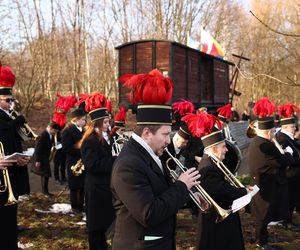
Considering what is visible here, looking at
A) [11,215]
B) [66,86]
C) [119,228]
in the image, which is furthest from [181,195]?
[66,86]

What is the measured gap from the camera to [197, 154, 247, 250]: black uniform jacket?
3.98 meters

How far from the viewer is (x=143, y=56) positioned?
1775 cm

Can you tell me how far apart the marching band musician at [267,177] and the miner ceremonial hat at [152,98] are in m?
3.43

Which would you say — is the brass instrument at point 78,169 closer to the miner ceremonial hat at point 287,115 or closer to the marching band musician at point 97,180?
the marching band musician at point 97,180

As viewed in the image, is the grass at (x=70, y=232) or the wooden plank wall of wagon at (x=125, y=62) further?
the wooden plank wall of wagon at (x=125, y=62)

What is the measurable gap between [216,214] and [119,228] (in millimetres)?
1494

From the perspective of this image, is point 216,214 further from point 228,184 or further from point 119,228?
point 119,228

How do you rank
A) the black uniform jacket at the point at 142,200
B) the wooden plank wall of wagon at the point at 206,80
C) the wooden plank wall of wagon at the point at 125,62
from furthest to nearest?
the wooden plank wall of wagon at the point at 206,80 < the wooden plank wall of wagon at the point at 125,62 < the black uniform jacket at the point at 142,200

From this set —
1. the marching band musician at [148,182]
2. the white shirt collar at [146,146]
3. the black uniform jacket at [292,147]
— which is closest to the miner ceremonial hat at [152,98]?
the marching band musician at [148,182]

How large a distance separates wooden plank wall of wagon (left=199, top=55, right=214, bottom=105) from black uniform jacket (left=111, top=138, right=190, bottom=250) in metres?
18.6

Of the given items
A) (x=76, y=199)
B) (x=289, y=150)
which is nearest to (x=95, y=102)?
(x=76, y=199)

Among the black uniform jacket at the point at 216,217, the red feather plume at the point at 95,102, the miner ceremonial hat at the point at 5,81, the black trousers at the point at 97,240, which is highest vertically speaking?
the miner ceremonial hat at the point at 5,81

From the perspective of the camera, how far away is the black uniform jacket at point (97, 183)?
476cm

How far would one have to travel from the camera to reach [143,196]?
258 cm
